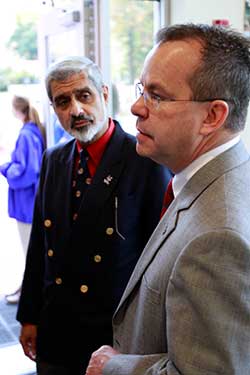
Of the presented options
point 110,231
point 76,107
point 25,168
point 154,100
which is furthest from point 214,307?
point 25,168

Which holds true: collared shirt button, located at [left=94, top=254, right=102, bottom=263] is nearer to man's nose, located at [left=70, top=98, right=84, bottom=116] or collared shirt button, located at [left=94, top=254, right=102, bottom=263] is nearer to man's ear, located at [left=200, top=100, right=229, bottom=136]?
man's nose, located at [left=70, top=98, right=84, bottom=116]

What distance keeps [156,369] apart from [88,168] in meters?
0.79

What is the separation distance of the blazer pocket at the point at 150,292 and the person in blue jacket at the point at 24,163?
7.53 feet

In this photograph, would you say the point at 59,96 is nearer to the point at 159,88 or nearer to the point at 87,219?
the point at 87,219

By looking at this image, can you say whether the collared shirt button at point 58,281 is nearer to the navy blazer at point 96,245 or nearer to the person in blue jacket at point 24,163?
the navy blazer at point 96,245

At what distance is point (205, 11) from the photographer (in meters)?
2.50

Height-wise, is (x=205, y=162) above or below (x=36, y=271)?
above

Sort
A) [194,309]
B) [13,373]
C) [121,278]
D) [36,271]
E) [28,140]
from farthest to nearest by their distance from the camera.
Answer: [28,140] → [13,373] → [36,271] → [121,278] → [194,309]

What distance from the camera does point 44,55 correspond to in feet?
9.39

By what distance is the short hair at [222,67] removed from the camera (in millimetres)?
885

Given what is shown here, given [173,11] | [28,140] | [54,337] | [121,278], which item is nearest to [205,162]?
[121,278]

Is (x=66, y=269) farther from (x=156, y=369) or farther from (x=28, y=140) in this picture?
(x=28, y=140)

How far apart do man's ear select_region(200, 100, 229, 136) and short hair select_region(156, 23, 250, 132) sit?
0.04ft

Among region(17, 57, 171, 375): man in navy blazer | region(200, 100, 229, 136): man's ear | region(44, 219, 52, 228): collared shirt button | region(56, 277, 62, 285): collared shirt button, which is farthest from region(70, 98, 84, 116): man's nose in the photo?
region(200, 100, 229, 136): man's ear
